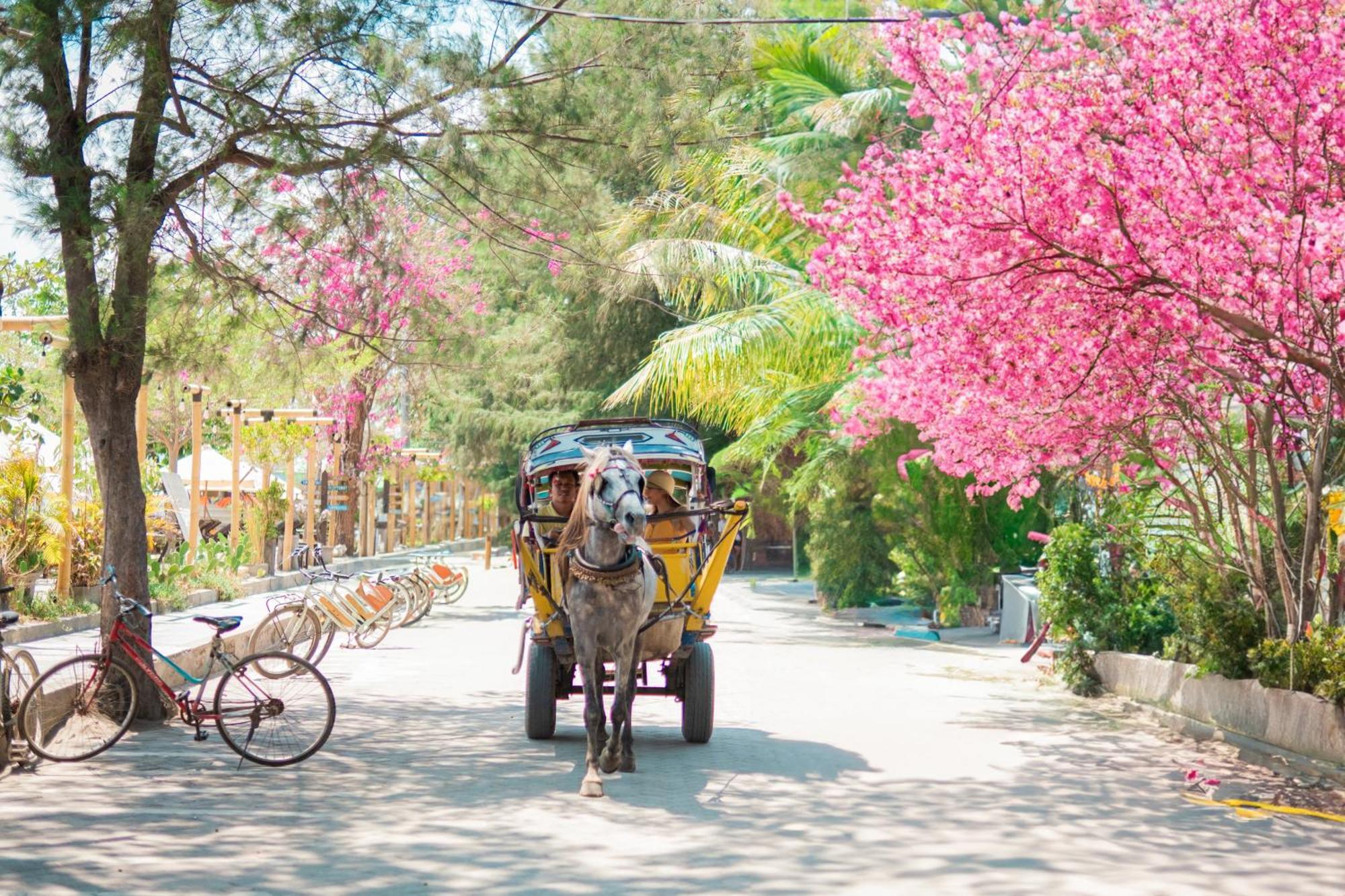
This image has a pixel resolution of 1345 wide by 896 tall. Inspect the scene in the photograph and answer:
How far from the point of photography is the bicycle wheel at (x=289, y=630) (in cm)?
1698

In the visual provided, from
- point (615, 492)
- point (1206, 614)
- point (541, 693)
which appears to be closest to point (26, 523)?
point (541, 693)

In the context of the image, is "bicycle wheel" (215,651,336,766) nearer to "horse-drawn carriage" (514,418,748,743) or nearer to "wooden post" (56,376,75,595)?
"horse-drawn carriage" (514,418,748,743)

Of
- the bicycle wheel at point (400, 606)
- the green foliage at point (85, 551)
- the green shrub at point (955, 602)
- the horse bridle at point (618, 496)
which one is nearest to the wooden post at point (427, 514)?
the bicycle wheel at point (400, 606)

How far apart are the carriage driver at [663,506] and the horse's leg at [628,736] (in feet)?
5.00

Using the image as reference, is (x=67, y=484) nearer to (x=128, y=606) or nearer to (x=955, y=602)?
(x=128, y=606)

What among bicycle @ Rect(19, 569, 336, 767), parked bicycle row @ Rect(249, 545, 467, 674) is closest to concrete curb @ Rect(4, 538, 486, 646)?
parked bicycle row @ Rect(249, 545, 467, 674)

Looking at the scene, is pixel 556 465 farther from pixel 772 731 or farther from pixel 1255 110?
pixel 1255 110

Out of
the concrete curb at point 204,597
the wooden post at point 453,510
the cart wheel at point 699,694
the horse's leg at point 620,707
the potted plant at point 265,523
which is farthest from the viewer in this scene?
the wooden post at point 453,510

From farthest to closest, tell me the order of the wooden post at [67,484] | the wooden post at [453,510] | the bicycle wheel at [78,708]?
the wooden post at [453,510], the wooden post at [67,484], the bicycle wheel at [78,708]

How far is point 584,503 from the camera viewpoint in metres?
10.1

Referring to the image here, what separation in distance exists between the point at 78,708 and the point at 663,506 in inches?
174

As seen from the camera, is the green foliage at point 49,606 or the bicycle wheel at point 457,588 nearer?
the green foliage at point 49,606

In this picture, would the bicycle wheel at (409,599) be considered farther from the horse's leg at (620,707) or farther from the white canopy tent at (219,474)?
the white canopy tent at (219,474)

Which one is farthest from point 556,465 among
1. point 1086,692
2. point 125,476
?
point 1086,692
